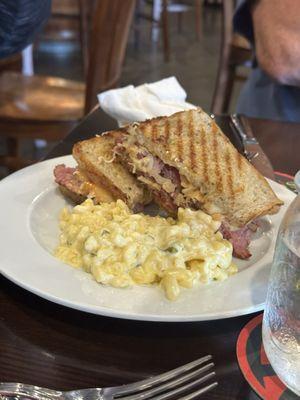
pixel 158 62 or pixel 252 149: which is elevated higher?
pixel 252 149

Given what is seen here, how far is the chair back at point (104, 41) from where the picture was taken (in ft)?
7.47

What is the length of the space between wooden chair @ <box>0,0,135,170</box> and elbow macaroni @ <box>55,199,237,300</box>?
138cm

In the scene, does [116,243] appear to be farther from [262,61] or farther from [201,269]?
[262,61]

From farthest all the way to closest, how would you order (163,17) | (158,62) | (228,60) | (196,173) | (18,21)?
(163,17) < (158,62) < (228,60) < (18,21) < (196,173)

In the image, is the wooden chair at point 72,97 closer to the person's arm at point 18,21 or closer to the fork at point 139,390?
the person's arm at point 18,21

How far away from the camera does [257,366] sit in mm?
666

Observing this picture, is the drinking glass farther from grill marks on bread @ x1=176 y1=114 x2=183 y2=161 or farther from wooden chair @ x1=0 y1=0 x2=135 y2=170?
wooden chair @ x1=0 y1=0 x2=135 y2=170

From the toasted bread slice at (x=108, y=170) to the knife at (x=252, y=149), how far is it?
306 mm

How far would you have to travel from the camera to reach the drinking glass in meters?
0.59

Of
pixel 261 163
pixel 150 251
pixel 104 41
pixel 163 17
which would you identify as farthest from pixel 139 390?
pixel 163 17

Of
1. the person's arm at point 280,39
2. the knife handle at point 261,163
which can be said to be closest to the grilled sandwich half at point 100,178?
the knife handle at point 261,163

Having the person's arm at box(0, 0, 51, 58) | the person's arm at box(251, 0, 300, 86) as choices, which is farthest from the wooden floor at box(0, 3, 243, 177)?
the person's arm at box(0, 0, 51, 58)

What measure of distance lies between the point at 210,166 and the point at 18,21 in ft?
3.15

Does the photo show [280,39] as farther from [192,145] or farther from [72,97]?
[72,97]
